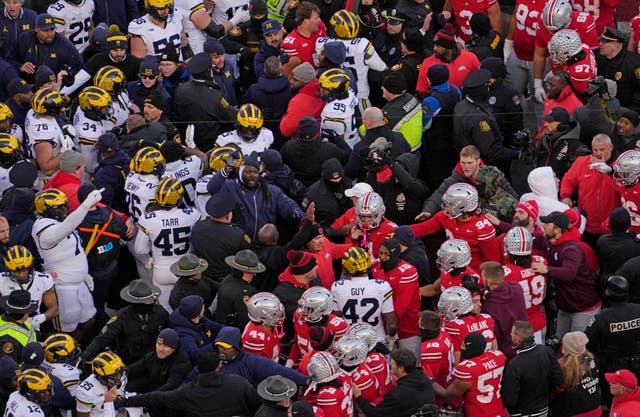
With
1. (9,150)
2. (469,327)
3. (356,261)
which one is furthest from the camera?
(9,150)

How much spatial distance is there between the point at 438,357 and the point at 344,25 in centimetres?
474

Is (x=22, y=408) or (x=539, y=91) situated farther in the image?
(x=539, y=91)

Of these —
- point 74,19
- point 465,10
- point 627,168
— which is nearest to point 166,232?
point 627,168

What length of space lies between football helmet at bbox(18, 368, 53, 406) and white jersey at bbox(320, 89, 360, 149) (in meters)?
4.46

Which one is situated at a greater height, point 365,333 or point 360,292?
point 365,333

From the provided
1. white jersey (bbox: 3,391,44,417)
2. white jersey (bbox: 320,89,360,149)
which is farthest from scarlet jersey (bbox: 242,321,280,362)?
white jersey (bbox: 320,89,360,149)

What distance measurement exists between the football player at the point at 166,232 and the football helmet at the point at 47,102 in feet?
5.88

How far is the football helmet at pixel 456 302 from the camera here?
452 inches

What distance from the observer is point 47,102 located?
13.9 metres

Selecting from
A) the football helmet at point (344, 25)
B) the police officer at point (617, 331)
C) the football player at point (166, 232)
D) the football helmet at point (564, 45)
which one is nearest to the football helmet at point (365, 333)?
the police officer at point (617, 331)

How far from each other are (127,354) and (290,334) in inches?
57.5

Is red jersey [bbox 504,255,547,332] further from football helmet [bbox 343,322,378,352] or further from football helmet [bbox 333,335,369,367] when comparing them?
football helmet [bbox 333,335,369,367]

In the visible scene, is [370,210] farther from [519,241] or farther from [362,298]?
[519,241]

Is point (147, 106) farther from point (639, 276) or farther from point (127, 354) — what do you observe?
point (639, 276)
